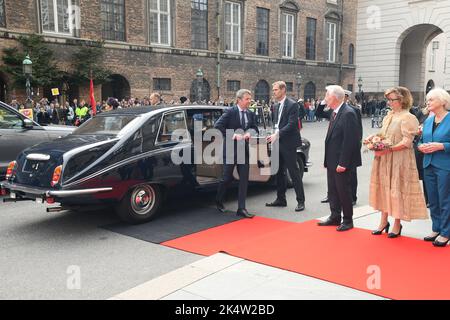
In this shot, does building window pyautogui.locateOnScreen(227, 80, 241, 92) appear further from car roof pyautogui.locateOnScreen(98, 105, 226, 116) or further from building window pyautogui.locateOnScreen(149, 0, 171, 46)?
car roof pyautogui.locateOnScreen(98, 105, 226, 116)

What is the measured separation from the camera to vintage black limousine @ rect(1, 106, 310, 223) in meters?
5.80

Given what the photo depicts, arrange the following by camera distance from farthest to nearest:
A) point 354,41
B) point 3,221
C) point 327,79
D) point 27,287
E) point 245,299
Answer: point 354,41 < point 327,79 < point 3,221 < point 27,287 < point 245,299

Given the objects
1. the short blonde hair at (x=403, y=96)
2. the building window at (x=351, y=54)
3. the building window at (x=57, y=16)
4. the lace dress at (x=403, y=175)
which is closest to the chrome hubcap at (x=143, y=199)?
the lace dress at (x=403, y=175)

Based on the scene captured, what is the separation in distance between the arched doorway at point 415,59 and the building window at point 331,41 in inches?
333

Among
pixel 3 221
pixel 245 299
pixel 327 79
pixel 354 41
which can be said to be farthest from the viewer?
pixel 354 41

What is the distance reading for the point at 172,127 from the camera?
6.95 metres

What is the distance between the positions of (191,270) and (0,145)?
18.7 feet

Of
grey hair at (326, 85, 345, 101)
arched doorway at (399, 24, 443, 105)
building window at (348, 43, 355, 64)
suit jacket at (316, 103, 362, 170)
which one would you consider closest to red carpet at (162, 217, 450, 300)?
suit jacket at (316, 103, 362, 170)

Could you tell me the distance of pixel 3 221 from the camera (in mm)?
6805

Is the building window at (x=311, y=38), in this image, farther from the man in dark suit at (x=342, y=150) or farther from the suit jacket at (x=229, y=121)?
the man in dark suit at (x=342, y=150)

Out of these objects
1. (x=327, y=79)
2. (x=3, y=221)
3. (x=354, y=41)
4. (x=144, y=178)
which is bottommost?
(x=3, y=221)

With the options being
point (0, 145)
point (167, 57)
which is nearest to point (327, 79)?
point (167, 57)

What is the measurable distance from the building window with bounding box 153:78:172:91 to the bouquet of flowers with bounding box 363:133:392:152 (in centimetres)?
2285
